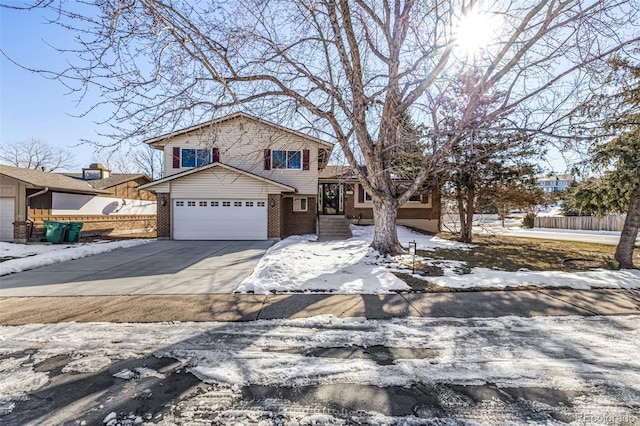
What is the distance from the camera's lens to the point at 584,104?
7043 millimetres

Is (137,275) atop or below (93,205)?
below

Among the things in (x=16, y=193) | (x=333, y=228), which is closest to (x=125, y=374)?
(x=333, y=228)

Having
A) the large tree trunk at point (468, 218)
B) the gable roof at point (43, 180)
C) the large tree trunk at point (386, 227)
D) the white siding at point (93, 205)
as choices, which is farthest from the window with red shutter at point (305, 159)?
the white siding at point (93, 205)

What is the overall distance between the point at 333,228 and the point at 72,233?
42.4 feet

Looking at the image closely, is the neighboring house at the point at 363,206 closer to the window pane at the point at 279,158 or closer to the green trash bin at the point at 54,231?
the window pane at the point at 279,158

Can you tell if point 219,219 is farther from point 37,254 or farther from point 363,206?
point 363,206

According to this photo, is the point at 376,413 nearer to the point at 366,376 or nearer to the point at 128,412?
the point at 366,376

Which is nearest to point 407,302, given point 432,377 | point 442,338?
point 442,338

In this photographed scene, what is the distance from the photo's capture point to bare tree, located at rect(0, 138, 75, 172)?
34562mm

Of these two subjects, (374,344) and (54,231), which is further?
(54,231)

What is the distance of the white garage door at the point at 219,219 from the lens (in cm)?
1380

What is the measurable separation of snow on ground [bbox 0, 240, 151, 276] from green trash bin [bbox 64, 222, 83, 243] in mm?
797

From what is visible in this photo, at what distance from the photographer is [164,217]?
1383 centimetres

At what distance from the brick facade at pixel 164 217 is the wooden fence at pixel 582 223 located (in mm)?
29830
